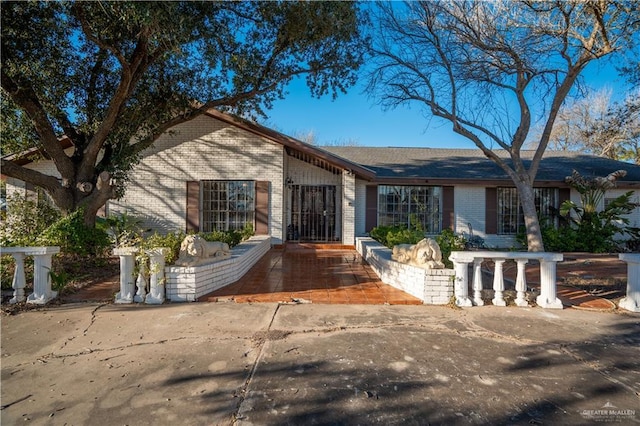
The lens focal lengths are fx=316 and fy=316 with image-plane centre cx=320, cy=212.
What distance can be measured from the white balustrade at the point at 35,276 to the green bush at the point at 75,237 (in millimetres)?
1484

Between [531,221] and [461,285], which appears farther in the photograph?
[531,221]

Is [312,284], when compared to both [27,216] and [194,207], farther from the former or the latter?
[27,216]

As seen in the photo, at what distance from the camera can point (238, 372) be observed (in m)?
2.81

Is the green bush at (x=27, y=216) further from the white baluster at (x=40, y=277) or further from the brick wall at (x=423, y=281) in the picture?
the brick wall at (x=423, y=281)

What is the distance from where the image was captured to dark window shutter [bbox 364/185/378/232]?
1167 cm

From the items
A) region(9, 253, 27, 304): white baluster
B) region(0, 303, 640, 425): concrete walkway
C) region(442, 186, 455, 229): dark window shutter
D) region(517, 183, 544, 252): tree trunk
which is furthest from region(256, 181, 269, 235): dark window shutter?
region(517, 183, 544, 252): tree trunk

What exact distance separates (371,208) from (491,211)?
450 centimetres

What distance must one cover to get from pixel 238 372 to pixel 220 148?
9.10m

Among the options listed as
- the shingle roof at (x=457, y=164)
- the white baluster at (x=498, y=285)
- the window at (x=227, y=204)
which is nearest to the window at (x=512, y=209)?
the shingle roof at (x=457, y=164)

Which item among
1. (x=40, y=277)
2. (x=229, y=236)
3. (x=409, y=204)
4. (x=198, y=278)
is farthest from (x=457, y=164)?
(x=40, y=277)

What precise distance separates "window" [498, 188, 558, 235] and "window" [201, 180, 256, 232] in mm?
9199

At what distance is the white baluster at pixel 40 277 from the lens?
461 centimetres

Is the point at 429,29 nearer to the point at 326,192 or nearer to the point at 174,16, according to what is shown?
the point at 326,192

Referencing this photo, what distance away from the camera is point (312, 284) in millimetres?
5793
